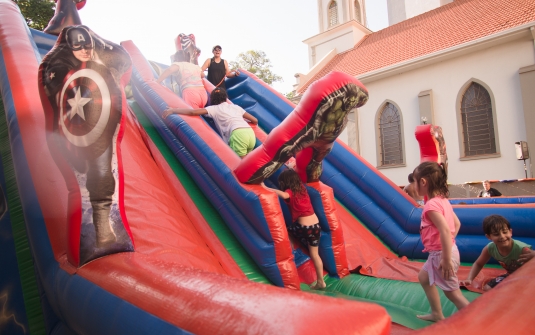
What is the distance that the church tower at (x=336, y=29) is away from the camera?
49.8 feet

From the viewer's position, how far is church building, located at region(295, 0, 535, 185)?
30.0ft

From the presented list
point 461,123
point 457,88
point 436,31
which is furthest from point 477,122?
point 436,31

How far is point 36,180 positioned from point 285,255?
1.41m

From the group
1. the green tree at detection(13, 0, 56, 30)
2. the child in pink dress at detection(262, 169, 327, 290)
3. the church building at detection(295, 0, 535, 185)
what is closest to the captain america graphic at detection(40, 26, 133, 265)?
the child in pink dress at detection(262, 169, 327, 290)

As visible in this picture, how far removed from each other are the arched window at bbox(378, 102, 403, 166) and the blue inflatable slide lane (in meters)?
7.96

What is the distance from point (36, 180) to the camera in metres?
1.84

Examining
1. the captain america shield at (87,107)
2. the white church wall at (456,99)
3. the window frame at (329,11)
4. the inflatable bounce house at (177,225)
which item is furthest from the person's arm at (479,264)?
the window frame at (329,11)

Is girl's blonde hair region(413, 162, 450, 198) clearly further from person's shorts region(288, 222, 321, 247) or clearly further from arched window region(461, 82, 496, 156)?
arched window region(461, 82, 496, 156)

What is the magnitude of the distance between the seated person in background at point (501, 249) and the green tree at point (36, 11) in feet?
39.6

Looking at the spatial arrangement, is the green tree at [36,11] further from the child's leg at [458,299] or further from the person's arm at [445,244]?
the child's leg at [458,299]

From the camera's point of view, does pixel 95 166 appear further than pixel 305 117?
No

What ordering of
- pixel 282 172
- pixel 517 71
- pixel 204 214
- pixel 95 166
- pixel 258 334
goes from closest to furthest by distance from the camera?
pixel 258 334 → pixel 95 166 → pixel 204 214 → pixel 282 172 → pixel 517 71

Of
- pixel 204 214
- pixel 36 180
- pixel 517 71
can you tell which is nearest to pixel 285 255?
pixel 204 214

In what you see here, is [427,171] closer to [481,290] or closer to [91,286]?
[481,290]
